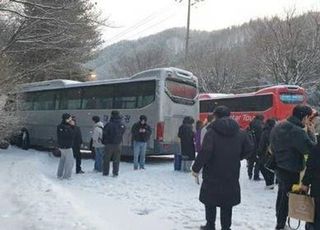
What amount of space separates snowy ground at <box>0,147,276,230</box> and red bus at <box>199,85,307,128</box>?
642 inches

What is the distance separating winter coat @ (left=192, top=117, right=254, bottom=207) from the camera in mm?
7258

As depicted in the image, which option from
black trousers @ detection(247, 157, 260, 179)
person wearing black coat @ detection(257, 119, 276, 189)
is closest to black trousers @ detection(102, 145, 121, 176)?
A: black trousers @ detection(247, 157, 260, 179)

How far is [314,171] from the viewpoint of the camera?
258 inches

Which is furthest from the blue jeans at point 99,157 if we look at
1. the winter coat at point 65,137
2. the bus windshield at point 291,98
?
the bus windshield at point 291,98

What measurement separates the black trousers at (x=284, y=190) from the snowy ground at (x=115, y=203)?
24.5 inches

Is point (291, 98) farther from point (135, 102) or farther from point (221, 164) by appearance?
point (221, 164)

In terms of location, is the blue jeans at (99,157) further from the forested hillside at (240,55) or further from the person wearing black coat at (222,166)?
the forested hillside at (240,55)

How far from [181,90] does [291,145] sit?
43.0ft

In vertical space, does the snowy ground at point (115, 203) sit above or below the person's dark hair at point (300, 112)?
below

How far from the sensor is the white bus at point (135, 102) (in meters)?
19.6

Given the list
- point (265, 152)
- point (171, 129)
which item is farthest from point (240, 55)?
point (265, 152)

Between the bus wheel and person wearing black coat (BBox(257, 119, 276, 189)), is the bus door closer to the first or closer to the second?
person wearing black coat (BBox(257, 119, 276, 189))

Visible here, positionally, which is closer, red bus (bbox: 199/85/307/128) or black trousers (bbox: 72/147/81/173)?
black trousers (bbox: 72/147/81/173)

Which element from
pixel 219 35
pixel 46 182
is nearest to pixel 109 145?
pixel 46 182
